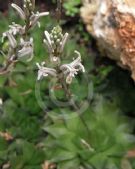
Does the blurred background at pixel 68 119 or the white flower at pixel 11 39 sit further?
the blurred background at pixel 68 119

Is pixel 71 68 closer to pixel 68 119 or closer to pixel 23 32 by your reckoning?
pixel 23 32

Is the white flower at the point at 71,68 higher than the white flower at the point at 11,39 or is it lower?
lower

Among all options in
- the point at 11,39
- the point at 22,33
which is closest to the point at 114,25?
the point at 22,33

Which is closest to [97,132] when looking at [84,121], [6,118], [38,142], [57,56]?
Result: [84,121]

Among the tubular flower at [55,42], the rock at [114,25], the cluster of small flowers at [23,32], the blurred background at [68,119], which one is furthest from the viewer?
the blurred background at [68,119]

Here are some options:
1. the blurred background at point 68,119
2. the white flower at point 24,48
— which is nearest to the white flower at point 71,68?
the white flower at point 24,48

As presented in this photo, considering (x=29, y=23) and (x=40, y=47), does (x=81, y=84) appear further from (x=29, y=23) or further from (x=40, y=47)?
(x=29, y=23)

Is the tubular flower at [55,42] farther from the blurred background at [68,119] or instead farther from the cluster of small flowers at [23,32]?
the blurred background at [68,119]

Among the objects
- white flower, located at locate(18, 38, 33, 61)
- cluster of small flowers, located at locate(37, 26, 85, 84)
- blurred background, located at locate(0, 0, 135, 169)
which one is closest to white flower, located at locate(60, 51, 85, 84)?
cluster of small flowers, located at locate(37, 26, 85, 84)

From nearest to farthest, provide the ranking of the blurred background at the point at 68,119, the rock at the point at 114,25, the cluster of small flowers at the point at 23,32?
the cluster of small flowers at the point at 23,32, the rock at the point at 114,25, the blurred background at the point at 68,119

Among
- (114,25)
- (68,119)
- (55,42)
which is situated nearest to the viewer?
(55,42)

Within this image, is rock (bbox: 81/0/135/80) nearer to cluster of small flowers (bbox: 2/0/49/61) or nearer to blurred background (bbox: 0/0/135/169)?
blurred background (bbox: 0/0/135/169)
